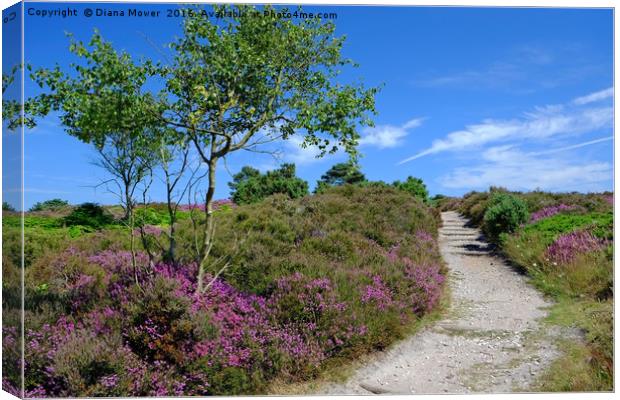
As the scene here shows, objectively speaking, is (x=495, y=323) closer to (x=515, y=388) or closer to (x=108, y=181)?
(x=515, y=388)

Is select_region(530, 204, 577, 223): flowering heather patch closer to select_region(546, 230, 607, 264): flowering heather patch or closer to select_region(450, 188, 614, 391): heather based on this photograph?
select_region(450, 188, 614, 391): heather

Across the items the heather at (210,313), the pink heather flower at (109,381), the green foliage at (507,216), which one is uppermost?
the green foliage at (507,216)

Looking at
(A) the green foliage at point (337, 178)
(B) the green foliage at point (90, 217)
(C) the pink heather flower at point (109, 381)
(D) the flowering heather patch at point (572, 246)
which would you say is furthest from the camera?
(A) the green foliage at point (337, 178)

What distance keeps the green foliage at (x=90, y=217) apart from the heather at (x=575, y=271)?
Answer: 935 cm

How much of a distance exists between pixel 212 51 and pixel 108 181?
2101mm

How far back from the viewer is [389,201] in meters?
18.1

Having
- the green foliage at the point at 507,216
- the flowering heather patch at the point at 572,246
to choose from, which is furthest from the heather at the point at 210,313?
the green foliage at the point at 507,216

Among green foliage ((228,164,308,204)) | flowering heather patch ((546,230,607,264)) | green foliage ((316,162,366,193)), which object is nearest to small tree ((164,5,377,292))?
flowering heather patch ((546,230,607,264))

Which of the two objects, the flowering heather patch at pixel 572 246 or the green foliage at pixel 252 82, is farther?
the flowering heather patch at pixel 572 246

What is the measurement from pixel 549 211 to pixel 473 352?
A: 12.8 m

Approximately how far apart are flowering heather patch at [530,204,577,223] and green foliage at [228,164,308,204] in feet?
28.4

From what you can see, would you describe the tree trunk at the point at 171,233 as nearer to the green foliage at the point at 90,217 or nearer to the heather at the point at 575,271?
the green foliage at the point at 90,217

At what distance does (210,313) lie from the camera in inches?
249

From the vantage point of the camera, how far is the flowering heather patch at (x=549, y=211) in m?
17.5
